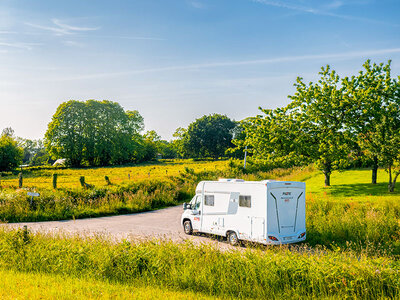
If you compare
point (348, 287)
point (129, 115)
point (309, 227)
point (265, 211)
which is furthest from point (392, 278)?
point (129, 115)

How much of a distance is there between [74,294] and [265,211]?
765cm

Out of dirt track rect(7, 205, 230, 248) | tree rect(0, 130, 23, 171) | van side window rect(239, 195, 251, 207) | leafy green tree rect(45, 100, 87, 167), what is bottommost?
dirt track rect(7, 205, 230, 248)

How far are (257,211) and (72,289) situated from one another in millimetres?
7573

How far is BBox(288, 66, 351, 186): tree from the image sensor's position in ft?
81.0

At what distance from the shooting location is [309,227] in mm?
15438

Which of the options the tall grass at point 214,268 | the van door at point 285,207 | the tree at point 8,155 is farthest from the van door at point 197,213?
the tree at point 8,155

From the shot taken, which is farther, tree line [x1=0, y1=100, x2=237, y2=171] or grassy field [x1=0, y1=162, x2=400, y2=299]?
tree line [x1=0, y1=100, x2=237, y2=171]

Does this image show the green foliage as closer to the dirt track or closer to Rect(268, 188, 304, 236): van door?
the dirt track

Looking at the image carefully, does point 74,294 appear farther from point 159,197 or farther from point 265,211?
point 159,197

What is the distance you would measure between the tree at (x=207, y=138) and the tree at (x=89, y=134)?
19898 millimetres

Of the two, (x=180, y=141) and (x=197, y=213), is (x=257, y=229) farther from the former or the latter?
(x=180, y=141)

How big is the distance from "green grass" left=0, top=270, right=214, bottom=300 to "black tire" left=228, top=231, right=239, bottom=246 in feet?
20.6

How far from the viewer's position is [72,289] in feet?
23.8

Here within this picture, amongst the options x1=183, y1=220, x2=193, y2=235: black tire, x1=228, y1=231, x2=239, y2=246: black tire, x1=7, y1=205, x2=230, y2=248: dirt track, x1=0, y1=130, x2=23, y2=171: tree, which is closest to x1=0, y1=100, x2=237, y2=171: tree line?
x1=0, y1=130, x2=23, y2=171: tree
